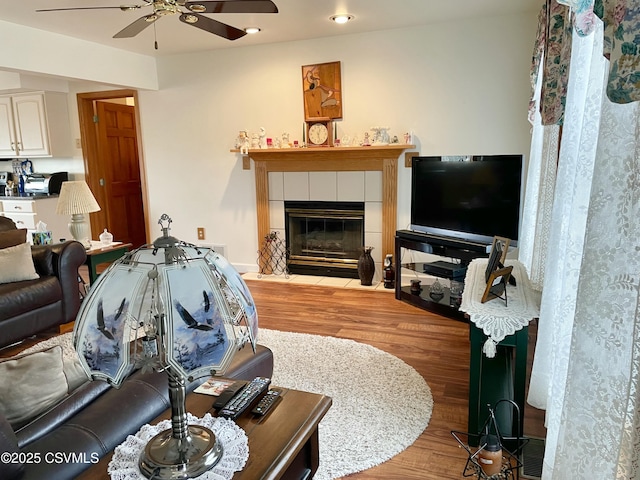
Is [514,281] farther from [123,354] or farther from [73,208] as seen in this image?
[73,208]

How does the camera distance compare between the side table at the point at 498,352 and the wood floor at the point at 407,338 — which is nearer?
the side table at the point at 498,352

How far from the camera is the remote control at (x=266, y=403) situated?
1382 mm

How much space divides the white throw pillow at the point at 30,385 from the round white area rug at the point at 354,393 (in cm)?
116

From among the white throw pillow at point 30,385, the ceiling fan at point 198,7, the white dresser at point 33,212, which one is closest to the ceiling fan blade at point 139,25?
the ceiling fan at point 198,7

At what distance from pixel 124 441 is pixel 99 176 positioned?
5.66m

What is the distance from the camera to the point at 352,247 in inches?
203

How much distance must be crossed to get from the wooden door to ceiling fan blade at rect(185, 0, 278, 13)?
406cm

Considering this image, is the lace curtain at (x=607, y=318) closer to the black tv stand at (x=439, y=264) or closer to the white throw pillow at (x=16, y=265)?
the black tv stand at (x=439, y=264)

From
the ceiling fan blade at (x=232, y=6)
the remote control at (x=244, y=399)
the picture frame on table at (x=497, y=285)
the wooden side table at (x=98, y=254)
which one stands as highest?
the ceiling fan blade at (x=232, y=6)

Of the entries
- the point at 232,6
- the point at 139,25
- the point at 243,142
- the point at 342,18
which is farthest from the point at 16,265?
the point at 342,18

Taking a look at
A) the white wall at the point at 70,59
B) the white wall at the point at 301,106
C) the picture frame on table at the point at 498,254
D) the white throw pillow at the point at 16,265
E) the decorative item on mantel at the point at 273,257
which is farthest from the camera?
the decorative item on mantel at the point at 273,257

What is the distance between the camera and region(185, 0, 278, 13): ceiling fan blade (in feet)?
8.82

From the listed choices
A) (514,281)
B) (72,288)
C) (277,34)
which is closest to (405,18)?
(277,34)

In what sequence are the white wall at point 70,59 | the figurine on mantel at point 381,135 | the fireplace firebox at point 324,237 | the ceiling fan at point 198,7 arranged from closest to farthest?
1. the ceiling fan at point 198,7
2. the white wall at point 70,59
3. the figurine on mantel at point 381,135
4. the fireplace firebox at point 324,237
